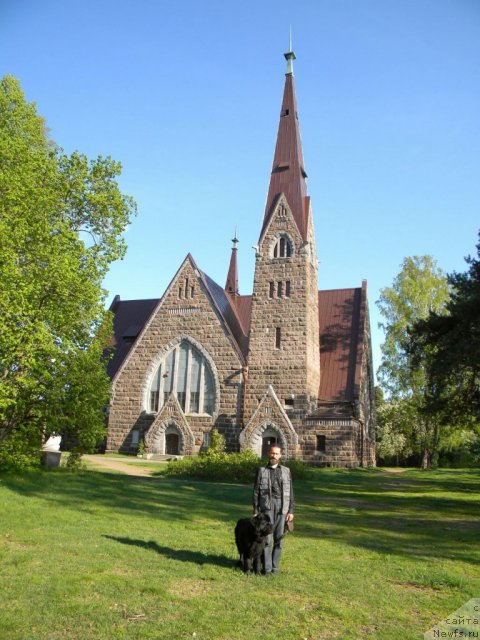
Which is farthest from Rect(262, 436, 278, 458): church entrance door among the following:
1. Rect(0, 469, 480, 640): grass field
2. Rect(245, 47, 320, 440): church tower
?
Rect(0, 469, 480, 640): grass field

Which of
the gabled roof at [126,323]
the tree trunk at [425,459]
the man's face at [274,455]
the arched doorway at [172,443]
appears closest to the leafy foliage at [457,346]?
the man's face at [274,455]

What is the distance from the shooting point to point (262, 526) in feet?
24.0

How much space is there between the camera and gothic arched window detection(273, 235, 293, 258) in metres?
33.8

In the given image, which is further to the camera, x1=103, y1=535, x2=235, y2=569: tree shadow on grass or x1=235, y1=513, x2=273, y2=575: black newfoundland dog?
x1=103, y1=535, x2=235, y2=569: tree shadow on grass

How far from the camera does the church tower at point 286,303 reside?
31250 mm

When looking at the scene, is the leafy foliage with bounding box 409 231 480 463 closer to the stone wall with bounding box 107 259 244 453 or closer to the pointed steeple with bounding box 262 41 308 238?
the stone wall with bounding box 107 259 244 453

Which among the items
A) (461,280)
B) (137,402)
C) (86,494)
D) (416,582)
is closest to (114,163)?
(86,494)

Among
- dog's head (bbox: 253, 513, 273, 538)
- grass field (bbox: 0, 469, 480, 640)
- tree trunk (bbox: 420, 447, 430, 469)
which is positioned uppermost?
tree trunk (bbox: 420, 447, 430, 469)

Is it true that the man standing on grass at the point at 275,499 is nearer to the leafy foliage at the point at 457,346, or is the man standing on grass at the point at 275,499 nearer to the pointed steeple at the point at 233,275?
the leafy foliage at the point at 457,346

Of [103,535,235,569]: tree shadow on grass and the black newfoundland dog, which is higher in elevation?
the black newfoundland dog

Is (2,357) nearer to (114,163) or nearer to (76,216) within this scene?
(76,216)

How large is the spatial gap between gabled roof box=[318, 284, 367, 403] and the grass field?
60.4 feet

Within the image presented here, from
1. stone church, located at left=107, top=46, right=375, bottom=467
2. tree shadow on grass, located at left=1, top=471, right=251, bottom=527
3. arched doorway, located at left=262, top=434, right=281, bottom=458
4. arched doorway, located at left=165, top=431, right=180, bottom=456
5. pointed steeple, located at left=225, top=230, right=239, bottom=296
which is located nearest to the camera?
tree shadow on grass, located at left=1, top=471, right=251, bottom=527

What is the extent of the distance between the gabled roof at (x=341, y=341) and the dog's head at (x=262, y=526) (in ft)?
81.5
